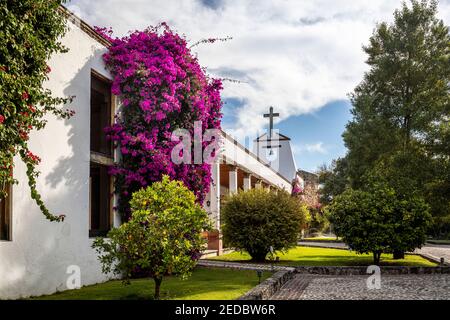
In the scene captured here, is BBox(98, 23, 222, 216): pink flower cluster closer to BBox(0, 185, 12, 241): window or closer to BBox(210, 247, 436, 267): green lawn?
BBox(0, 185, 12, 241): window

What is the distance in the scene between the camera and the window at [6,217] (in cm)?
933

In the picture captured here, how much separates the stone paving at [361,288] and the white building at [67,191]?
14.8ft

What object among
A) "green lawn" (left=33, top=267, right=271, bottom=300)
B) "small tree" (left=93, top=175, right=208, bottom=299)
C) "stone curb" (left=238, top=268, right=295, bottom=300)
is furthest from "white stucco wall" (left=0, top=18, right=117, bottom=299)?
"stone curb" (left=238, top=268, right=295, bottom=300)

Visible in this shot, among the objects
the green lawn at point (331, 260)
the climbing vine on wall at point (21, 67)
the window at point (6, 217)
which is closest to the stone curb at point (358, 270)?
the green lawn at point (331, 260)

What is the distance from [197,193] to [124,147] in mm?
2705

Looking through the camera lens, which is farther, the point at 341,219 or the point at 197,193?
the point at 341,219

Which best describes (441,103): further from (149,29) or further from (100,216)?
(100,216)

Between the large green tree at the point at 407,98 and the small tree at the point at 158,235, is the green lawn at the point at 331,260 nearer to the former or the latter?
the large green tree at the point at 407,98

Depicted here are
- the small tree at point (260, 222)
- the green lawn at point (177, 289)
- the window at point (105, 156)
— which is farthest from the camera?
the small tree at point (260, 222)

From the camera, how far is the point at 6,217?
30.8 ft

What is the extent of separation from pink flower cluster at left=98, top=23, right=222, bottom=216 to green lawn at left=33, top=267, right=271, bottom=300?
8.78ft

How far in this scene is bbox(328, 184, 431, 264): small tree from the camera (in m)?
17.6

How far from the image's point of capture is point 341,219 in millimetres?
18750
